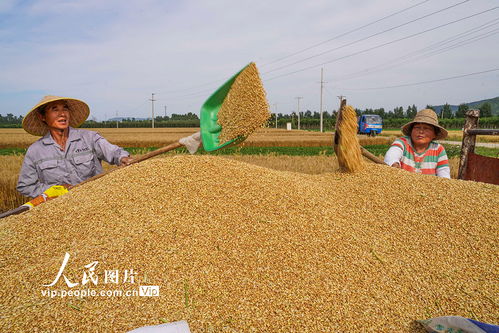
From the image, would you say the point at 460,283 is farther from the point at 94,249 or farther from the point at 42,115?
the point at 42,115

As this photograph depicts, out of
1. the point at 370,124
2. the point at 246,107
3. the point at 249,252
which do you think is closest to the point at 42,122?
the point at 246,107

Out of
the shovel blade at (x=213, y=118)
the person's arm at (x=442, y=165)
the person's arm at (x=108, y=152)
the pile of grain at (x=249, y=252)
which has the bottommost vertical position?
the pile of grain at (x=249, y=252)

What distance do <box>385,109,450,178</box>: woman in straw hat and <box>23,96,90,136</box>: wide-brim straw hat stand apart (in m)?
3.41

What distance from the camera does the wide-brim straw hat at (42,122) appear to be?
3.07 metres

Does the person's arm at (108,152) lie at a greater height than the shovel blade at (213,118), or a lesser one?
lesser

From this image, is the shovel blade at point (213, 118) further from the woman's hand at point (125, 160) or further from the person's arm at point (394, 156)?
the person's arm at point (394, 156)

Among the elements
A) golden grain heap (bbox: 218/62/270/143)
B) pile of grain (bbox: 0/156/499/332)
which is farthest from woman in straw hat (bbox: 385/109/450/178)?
golden grain heap (bbox: 218/62/270/143)

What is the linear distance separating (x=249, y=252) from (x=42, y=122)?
8.88ft

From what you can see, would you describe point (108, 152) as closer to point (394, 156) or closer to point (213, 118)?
point (213, 118)

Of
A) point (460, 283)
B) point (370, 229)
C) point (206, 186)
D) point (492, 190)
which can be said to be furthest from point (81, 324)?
point (492, 190)

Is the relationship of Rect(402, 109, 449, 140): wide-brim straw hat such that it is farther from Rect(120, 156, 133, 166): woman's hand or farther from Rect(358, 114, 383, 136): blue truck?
Rect(358, 114, 383, 136): blue truck

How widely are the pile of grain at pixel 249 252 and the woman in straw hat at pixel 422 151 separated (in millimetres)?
957

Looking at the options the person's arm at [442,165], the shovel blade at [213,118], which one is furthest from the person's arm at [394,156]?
the shovel blade at [213,118]

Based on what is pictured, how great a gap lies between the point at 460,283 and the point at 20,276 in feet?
8.29
